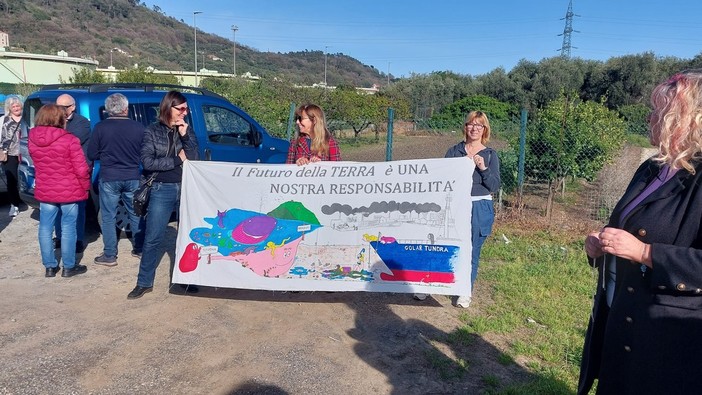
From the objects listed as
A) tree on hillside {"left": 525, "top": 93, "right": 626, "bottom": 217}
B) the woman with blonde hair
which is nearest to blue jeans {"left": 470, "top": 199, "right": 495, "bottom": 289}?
tree on hillside {"left": 525, "top": 93, "right": 626, "bottom": 217}

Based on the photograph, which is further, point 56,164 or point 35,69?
point 35,69

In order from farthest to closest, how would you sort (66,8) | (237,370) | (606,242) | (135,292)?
(66,8), (135,292), (237,370), (606,242)

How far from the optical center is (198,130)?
24.1 ft

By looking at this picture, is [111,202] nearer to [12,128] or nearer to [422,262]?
[12,128]

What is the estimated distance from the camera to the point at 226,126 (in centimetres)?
789

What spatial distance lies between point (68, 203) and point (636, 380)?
5260 mm

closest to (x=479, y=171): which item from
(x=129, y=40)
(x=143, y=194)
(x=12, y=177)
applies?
(x=143, y=194)

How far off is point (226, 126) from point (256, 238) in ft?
11.8

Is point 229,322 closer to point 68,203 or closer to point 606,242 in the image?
point 68,203

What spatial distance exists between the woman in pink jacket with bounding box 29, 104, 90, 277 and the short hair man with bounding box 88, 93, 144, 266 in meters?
0.28

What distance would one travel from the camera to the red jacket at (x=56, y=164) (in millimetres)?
5191

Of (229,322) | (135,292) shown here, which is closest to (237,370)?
(229,322)

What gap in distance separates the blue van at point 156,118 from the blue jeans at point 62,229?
3.50 feet

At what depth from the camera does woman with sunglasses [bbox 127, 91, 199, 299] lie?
186 inches
